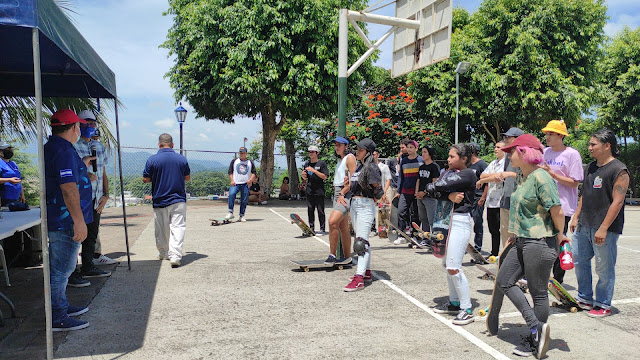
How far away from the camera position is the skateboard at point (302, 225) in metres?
9.65

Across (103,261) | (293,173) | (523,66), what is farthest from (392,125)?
(103,261)

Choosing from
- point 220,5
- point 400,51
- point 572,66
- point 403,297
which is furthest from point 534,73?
point 403,297

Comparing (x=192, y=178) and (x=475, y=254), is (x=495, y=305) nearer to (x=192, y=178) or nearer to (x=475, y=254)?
(x=475, y=254)

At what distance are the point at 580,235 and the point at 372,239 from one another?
205 inches

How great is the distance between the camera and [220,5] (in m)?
17.2

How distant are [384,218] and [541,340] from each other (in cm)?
529

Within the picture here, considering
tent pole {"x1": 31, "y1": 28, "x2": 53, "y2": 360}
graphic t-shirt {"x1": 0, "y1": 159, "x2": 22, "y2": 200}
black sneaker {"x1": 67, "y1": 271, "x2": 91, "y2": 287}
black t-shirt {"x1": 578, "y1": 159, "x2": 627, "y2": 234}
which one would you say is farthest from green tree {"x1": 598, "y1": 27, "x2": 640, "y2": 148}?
tent pole {"x1": 31, "y1": 28, "x2": 53, "y2": 360}

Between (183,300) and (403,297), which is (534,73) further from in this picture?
(183,300)

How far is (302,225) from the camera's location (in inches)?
384

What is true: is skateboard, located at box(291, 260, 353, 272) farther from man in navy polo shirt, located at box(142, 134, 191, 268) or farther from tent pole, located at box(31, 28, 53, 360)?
tent pole, located at box(31, 28, 53, 360)

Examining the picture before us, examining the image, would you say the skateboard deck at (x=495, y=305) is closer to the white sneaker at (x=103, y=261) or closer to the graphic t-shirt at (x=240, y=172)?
the white sneaker at (x=103, y=261)

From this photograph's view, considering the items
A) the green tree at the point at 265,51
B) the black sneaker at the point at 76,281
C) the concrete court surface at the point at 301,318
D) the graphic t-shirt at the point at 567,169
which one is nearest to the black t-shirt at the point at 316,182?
the concrete court surface at the point at 301,318

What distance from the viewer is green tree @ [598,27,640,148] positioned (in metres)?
26.1

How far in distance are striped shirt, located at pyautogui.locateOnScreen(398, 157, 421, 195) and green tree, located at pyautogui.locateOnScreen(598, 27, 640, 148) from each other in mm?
22616
